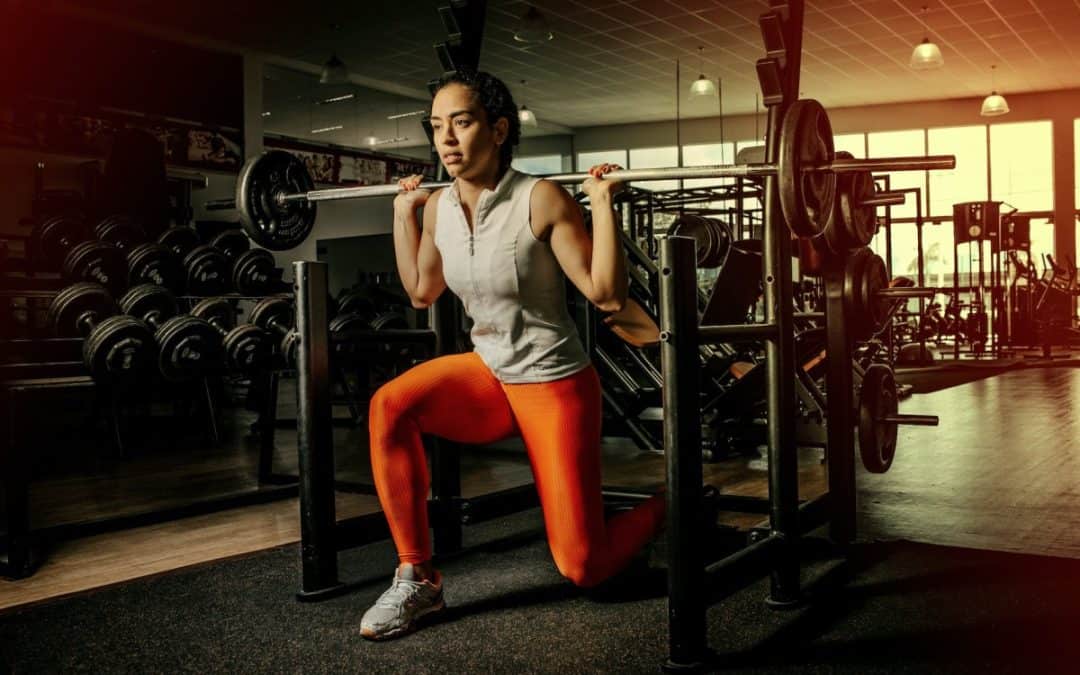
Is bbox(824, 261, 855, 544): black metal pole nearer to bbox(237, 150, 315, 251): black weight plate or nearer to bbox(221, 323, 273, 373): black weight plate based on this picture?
bbox(237, 150, 315, 251): black weight plate

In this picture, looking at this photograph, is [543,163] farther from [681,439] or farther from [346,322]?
[681,439]

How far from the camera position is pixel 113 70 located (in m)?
7.90

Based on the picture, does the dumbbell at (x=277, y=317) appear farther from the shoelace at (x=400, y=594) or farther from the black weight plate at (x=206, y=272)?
the shoelace at (x=400, y=594)

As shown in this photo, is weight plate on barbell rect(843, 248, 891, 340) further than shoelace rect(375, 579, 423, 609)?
Yes

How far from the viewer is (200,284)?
485 cm

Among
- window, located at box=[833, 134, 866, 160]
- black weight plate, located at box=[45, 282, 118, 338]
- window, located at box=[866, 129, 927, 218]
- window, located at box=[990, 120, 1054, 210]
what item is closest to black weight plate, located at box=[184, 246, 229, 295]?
black weight plate, located at box=[45, 282, 118, 338]

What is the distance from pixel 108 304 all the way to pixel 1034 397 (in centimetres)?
539

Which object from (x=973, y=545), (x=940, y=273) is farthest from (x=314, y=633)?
(x=940, y=273)

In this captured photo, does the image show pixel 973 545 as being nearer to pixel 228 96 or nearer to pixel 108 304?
pixel 108 304

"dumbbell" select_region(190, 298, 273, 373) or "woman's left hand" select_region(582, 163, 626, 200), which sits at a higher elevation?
"woman's left hand" select_region(582, 163, 626, 200)

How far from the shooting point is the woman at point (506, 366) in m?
1.66

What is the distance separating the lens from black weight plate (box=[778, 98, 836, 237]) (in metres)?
1.70

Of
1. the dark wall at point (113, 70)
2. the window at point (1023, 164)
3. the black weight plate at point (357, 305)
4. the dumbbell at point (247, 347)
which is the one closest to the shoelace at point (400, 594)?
the dumbbell at point (247, 347)

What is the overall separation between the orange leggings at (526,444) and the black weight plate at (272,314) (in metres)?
2.29
